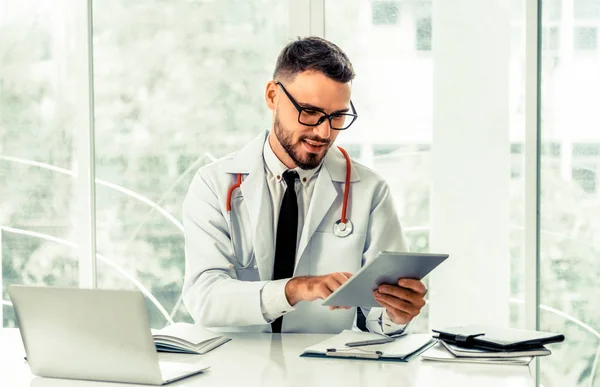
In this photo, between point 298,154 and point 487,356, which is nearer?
point 487,356

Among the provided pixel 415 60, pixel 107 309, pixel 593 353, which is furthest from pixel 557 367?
pixel 107 309

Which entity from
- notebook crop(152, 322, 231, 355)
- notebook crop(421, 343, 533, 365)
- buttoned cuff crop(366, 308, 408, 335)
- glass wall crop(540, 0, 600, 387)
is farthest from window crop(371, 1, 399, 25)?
notebook crop(421, 343, 533, 365)

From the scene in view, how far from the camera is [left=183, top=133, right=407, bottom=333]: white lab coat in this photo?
2396mm

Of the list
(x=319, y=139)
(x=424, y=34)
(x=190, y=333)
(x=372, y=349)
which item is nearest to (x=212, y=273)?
(x=190, y=333)

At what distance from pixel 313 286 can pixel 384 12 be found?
1.68 m

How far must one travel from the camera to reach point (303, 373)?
1.75 m

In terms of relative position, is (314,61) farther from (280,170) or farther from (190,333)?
(190,333)

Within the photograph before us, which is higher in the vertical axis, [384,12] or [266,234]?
[384,12]

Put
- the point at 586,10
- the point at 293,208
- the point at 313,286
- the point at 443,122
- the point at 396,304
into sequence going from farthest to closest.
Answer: the point at 443,122, the point at 586,10, the point at 293,208, the point at 313,286, the point at 396,304

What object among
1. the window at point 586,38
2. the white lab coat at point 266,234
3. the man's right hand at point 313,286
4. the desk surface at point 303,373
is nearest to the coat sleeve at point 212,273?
the white lab coat at point 266,234

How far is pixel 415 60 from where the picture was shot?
3359 mm

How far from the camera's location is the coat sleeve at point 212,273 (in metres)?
2.24

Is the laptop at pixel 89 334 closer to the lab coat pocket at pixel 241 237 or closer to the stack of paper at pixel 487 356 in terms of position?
the stack of paper at pixel 487 356

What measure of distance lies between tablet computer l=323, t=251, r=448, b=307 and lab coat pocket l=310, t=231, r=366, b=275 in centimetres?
45
